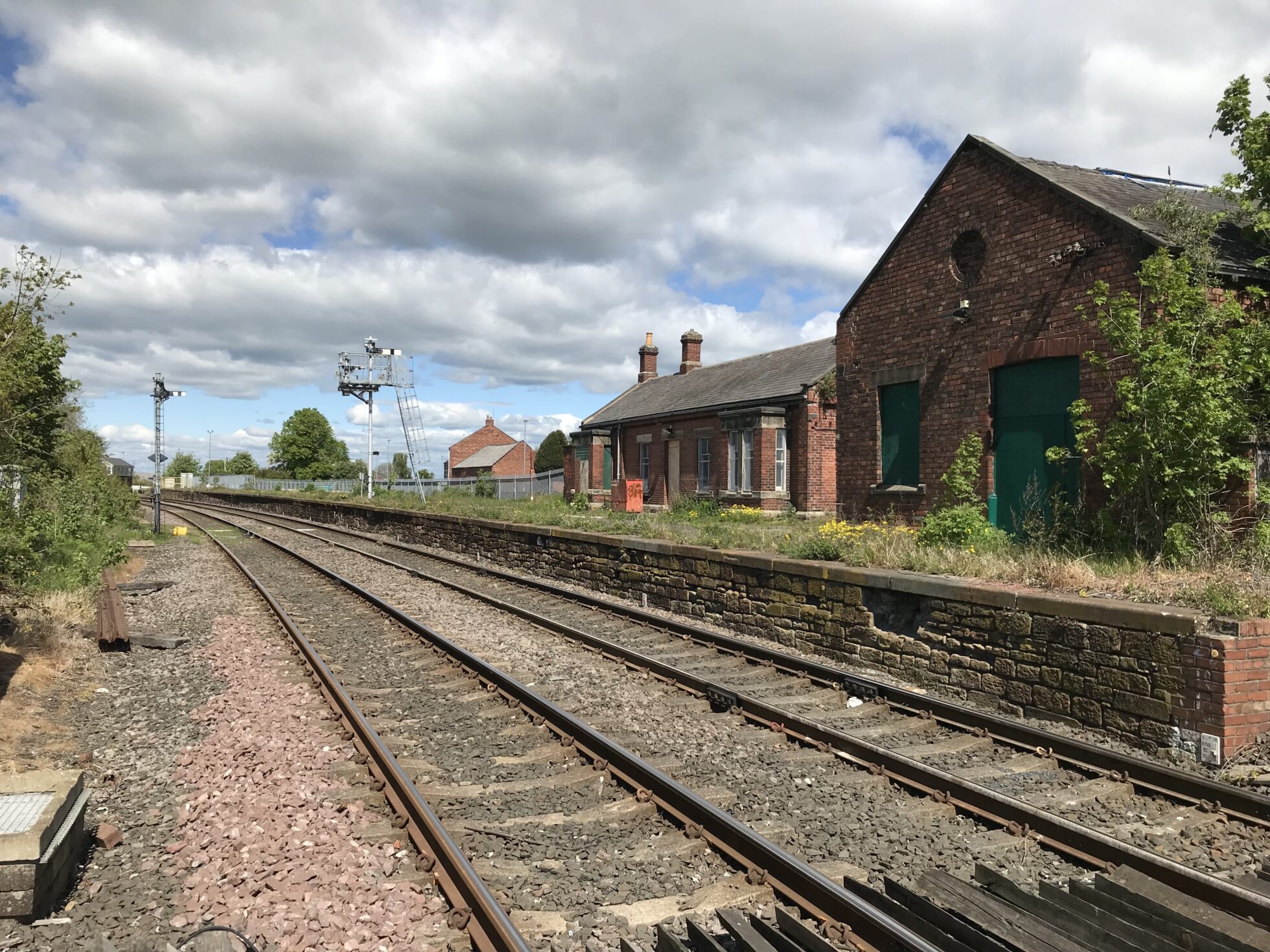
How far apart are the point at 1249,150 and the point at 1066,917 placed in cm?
1000

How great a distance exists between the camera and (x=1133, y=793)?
5.31 m

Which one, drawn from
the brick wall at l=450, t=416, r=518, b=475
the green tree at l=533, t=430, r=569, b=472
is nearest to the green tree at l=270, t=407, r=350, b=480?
the brick wall at l=450, t=416, r=518, b=475

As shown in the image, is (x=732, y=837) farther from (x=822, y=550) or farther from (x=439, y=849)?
(x=822, y=550)

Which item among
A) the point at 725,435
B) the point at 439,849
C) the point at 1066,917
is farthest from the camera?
the point at 725,435

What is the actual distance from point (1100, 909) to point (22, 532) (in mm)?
10681

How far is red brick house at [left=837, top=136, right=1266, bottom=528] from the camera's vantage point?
11141mm

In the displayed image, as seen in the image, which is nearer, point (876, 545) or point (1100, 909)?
point (1100, 909)

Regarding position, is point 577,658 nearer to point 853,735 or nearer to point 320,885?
point 853,735

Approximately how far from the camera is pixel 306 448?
9331 centimetres

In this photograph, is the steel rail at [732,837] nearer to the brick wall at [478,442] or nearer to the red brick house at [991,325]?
the red brick house at [991,325]

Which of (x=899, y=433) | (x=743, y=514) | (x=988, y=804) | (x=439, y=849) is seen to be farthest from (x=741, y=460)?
(x=439, y=849)

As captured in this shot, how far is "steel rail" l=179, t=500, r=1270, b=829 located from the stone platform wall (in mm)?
463

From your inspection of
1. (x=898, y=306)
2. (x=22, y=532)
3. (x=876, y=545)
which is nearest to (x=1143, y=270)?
(x=876, y=545)

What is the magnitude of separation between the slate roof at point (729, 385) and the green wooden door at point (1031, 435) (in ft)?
33.1
